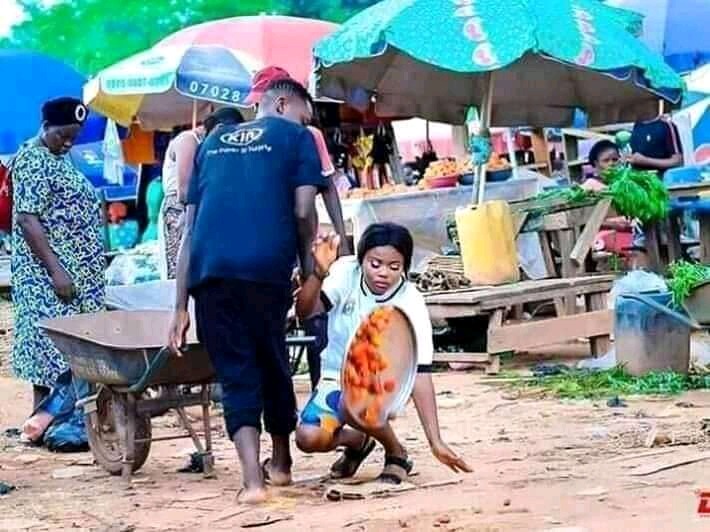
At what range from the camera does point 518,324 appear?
10.3 m

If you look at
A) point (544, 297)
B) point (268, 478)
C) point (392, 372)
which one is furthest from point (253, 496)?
point (544, 297)

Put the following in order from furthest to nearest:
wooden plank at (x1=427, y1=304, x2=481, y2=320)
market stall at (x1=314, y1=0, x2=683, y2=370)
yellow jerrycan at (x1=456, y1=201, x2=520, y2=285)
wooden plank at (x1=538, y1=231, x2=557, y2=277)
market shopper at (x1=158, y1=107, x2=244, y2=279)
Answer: wooden plank at (x1=538, y1=231, x2=557, y2=277)
yellow jerrycan at (x1=456, y1=201, x2=520, y2=285)
market stall at (x1=314, y1=0, x2=683, y2=370)
wooden plank at (x1=427, y1=304, x2=481, y2=320)
market shopper at (x1=158, y1=107, x2=244, y2=279)

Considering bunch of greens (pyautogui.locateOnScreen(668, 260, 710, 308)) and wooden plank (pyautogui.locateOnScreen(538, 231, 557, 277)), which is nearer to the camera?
bunch of greens (pyautogui.locateOnScreen(668, 260, 710, 308))

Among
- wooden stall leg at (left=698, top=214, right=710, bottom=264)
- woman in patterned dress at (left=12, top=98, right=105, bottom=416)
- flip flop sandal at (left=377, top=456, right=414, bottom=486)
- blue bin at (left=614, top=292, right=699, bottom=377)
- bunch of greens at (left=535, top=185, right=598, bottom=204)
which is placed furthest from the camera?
wooden stall leg at (left=698, top=214, right=710, bottom=264)

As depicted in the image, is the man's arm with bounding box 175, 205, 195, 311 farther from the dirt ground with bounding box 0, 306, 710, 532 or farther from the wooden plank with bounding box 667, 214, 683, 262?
the wooden plank with bounding box 667, 214, 683, 262

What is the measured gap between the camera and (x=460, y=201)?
1269cm

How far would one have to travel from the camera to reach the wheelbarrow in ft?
20.5

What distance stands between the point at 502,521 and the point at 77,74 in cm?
1391

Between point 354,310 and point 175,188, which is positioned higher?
point 175,188

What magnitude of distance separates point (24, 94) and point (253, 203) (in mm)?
12385

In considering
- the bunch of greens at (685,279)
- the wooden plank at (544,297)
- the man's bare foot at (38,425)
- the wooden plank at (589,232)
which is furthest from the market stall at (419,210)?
the man's bare foot at (38,425)

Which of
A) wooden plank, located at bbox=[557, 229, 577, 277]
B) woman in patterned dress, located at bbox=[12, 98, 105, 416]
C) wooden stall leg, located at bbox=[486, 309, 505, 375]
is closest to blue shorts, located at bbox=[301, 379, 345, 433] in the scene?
woman in patterned dress, located at bbox=[12, 98, 105, 416]

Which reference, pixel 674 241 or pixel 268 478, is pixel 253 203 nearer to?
pixel 268 478

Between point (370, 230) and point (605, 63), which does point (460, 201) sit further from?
point (370, 230)
